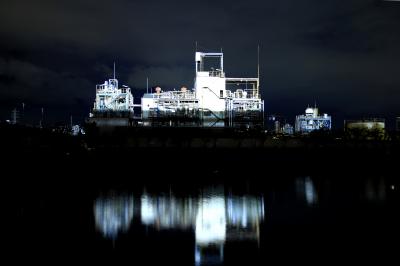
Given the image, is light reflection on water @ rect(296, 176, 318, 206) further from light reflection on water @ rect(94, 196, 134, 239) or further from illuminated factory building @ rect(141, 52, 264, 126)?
illuminated factory building @ rect(141, 52, 264, 126)

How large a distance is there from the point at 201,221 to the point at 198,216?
35.8 inches

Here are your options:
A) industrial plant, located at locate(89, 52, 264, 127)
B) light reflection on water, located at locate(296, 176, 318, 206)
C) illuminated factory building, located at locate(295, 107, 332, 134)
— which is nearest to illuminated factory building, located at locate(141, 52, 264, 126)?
industrial plant, located at locate(89, 52, 264, 127)

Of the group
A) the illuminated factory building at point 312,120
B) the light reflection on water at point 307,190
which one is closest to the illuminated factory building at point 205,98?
the light reflection on water at point 307,190

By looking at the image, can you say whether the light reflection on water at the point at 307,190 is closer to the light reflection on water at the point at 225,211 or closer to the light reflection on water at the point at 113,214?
the light reflection on water at the point at 225,211

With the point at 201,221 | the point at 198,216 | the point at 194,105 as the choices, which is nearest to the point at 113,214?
the point at 198,216

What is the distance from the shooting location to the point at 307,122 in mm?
121312

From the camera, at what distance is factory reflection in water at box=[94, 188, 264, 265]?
41.7 feet

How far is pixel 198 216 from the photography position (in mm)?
16125

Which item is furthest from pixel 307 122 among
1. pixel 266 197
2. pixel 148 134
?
pixel 266 197

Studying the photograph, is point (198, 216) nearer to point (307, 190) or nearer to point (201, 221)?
point (201, 221)

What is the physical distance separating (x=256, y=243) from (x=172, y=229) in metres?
3.47

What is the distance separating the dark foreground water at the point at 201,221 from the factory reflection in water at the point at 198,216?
0.04 m

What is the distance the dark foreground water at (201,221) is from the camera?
11.1 m

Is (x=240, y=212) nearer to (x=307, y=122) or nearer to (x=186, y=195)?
(x=186, y=195)
